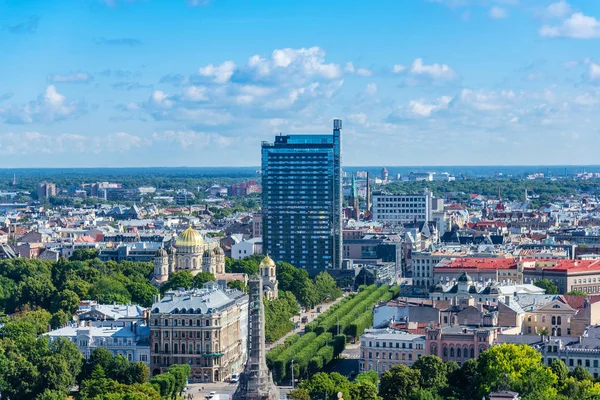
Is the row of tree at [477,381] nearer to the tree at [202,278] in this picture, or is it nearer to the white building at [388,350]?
the white building at [388,350]

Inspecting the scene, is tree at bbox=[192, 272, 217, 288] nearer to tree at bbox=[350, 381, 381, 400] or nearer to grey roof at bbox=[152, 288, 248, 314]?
grey roof at bbox=[152, 288, 248, 314]

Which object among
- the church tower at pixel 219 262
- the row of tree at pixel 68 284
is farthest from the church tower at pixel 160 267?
the church tower at pixel 219 262

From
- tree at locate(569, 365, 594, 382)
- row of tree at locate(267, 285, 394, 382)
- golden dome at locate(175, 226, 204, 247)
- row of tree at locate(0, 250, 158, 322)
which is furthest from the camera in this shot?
golden dome at locate(175, 226, 204, 247)

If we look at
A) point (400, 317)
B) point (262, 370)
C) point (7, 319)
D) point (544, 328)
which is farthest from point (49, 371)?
point (544, 328)

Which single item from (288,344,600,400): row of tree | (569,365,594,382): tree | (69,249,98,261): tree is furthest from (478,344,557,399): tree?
(69,249,98,261): tree

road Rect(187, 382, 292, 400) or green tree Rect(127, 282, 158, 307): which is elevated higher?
green tree Rect(127, 282, 158, 307)
